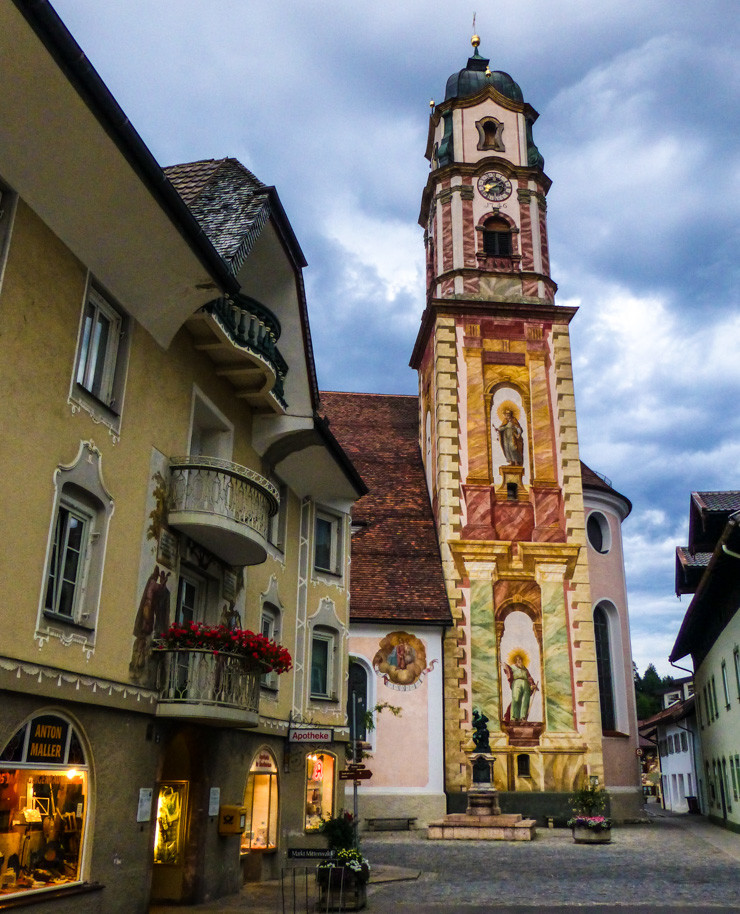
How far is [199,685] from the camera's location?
12641mm

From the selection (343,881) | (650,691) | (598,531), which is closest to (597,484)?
(598,531)

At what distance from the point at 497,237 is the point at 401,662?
1755cm

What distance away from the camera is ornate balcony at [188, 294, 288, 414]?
14.1 m

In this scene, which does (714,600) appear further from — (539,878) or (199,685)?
(199,685)

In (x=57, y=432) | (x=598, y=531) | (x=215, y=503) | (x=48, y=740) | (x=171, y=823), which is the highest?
(x=598, y=531)

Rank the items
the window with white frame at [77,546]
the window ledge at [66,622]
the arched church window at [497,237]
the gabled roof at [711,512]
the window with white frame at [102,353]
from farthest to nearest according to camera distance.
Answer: the arched church window at [497,237]
the gabled roof at [711,512]
the window with white frame at [102,353]
the window with white frame at [77,546]
the window ledge at [66,622]

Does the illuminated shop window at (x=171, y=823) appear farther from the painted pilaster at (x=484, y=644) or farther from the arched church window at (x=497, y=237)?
the arched church window at (x=497, y=237)

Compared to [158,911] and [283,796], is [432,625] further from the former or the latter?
[158,911]

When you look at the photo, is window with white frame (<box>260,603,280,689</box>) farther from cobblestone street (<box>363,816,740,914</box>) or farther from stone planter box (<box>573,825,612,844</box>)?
stone planter box (<box>573,825,612,844</box>)

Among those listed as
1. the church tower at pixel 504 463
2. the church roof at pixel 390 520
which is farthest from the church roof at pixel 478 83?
the church roof at pixel 390 520

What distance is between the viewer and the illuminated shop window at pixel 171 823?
45.0ft

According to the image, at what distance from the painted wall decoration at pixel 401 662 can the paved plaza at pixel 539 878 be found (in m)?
5.47

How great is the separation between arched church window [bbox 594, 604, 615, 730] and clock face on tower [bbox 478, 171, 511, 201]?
16.8 m

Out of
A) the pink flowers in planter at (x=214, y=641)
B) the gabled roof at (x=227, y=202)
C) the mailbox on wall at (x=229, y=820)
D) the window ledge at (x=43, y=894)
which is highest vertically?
the gabled roof at (x=227, y=202)
